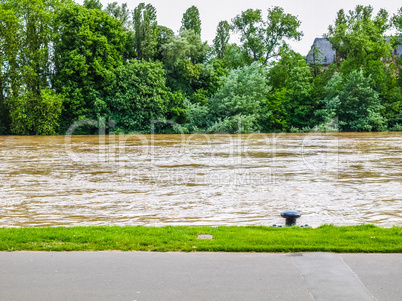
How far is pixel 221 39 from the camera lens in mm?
67062

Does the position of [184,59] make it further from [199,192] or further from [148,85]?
[199,192]

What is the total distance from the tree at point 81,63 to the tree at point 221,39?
19258 mm

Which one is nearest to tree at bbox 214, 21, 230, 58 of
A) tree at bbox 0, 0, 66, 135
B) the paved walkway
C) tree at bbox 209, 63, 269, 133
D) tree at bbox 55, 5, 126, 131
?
tree at bbox 209, 63, 269, 133

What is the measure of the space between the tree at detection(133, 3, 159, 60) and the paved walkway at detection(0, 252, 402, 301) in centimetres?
5000

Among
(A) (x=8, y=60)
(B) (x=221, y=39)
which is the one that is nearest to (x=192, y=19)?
(B) (x=221, y=39)

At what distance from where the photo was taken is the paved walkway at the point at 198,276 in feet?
15.3

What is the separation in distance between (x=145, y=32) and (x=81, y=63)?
9661 mm

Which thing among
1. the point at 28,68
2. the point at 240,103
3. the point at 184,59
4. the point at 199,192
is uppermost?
the point at 184,59

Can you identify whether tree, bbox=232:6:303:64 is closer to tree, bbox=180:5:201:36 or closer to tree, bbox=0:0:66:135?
tree, bbox=180:5:201:36

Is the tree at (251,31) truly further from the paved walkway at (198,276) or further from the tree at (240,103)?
the paved walkway at (198,276)

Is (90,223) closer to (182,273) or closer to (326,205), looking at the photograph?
(182,273)

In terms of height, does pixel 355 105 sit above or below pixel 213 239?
above

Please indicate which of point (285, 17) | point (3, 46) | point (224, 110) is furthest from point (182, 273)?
point (285, 17)

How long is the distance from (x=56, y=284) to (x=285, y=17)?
6063 cm
